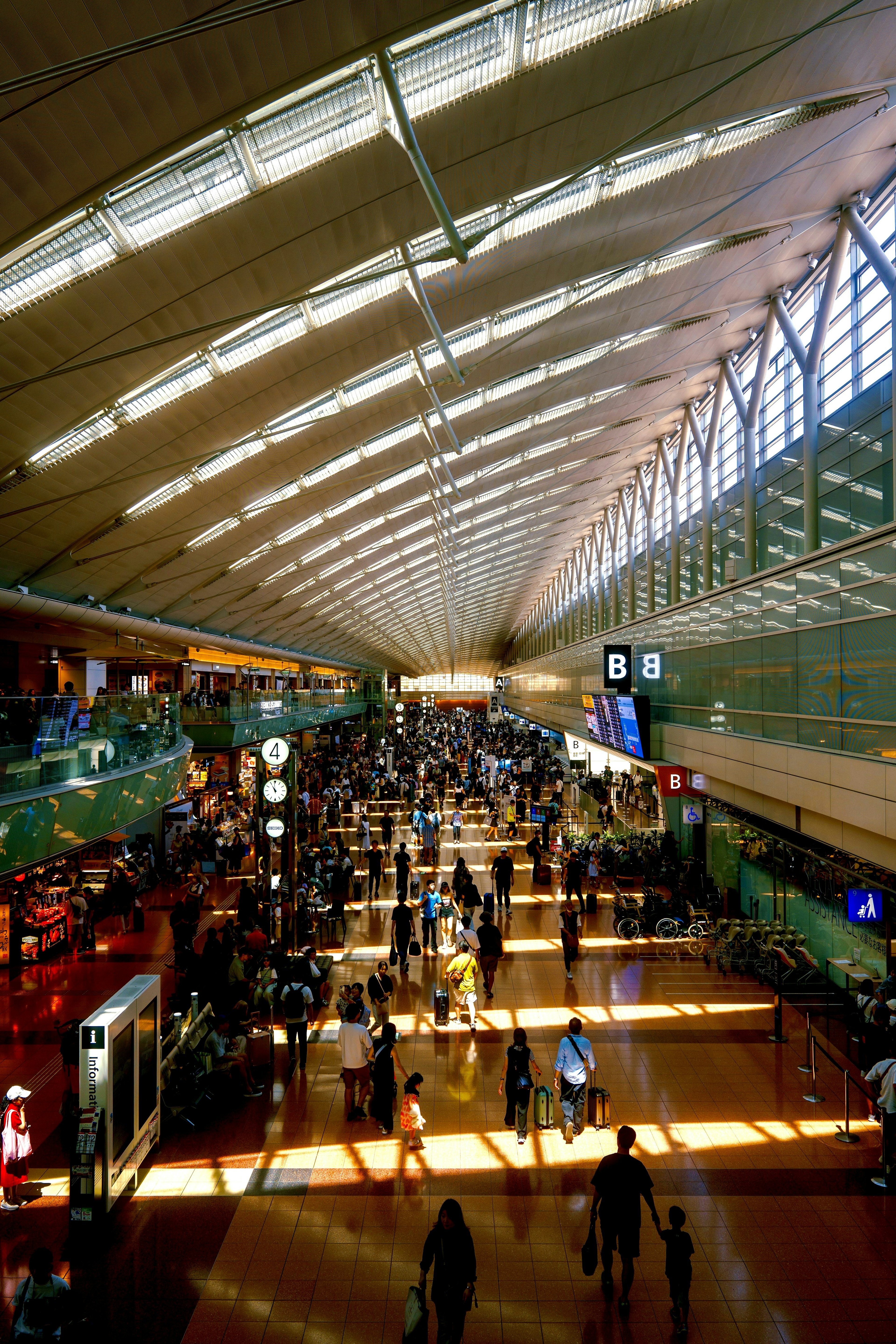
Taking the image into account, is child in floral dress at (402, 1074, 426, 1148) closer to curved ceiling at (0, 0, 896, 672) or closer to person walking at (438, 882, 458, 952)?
person walking at (438, 882, 458, 952)

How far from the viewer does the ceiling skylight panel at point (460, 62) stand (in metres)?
6.92

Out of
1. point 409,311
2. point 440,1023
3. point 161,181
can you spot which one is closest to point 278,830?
point 440,1023

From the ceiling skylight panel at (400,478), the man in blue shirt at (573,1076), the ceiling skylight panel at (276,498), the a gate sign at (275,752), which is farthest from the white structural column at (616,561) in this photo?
the man in blue shirt at (573,1076)

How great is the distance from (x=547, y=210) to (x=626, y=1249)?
10.5 meters

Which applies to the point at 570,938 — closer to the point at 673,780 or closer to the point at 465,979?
the point at 465,979

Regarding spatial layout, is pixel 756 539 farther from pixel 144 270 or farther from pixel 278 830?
pixel 144 270

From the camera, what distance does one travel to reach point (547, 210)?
948 cm

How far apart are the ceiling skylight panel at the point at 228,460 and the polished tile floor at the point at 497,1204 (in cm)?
993

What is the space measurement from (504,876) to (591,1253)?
30.5 feet

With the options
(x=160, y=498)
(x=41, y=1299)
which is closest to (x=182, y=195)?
(x=160, y=498)

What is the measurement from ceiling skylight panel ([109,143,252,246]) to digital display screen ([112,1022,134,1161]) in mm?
7913

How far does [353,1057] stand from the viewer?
7.45 metres

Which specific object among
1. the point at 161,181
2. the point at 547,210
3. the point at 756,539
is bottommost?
the point at 756,539

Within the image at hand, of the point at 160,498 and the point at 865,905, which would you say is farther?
the point at 160,498
